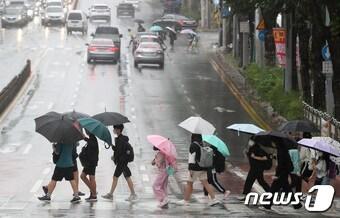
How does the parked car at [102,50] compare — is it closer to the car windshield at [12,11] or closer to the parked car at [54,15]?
the car windshield at [12,11]

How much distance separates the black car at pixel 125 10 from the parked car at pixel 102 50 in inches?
1354

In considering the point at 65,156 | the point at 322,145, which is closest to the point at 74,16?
the point at 65,156

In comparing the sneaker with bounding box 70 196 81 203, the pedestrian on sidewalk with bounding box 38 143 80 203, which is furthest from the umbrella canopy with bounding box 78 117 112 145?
the sneaker with bounding box 70 196 81 203

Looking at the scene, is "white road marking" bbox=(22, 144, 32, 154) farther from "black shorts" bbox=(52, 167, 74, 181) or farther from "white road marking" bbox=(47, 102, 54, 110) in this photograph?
"black shorts" bbox=(52, 167, 74, 181)

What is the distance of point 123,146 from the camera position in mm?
20156

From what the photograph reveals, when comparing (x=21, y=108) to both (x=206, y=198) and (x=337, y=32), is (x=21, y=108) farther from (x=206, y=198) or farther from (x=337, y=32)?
(x=206, y=198)

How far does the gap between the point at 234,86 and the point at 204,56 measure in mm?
15278

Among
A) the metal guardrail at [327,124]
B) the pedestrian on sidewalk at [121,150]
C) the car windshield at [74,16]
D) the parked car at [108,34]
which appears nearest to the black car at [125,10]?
the car windshield at [74,16]

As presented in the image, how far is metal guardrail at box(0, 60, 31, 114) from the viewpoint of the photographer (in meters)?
41.8

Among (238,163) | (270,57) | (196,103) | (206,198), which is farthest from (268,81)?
(206,198)

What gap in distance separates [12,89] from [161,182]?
2688 centimetres

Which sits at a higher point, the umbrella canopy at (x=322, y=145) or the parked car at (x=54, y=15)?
the umbrella canopy at (x=322, y=145)

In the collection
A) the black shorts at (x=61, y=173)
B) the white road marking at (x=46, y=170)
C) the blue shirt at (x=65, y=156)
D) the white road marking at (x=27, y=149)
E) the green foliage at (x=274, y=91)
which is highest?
the blue shirt at (x=65, y=156)

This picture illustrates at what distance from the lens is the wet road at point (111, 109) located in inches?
768
